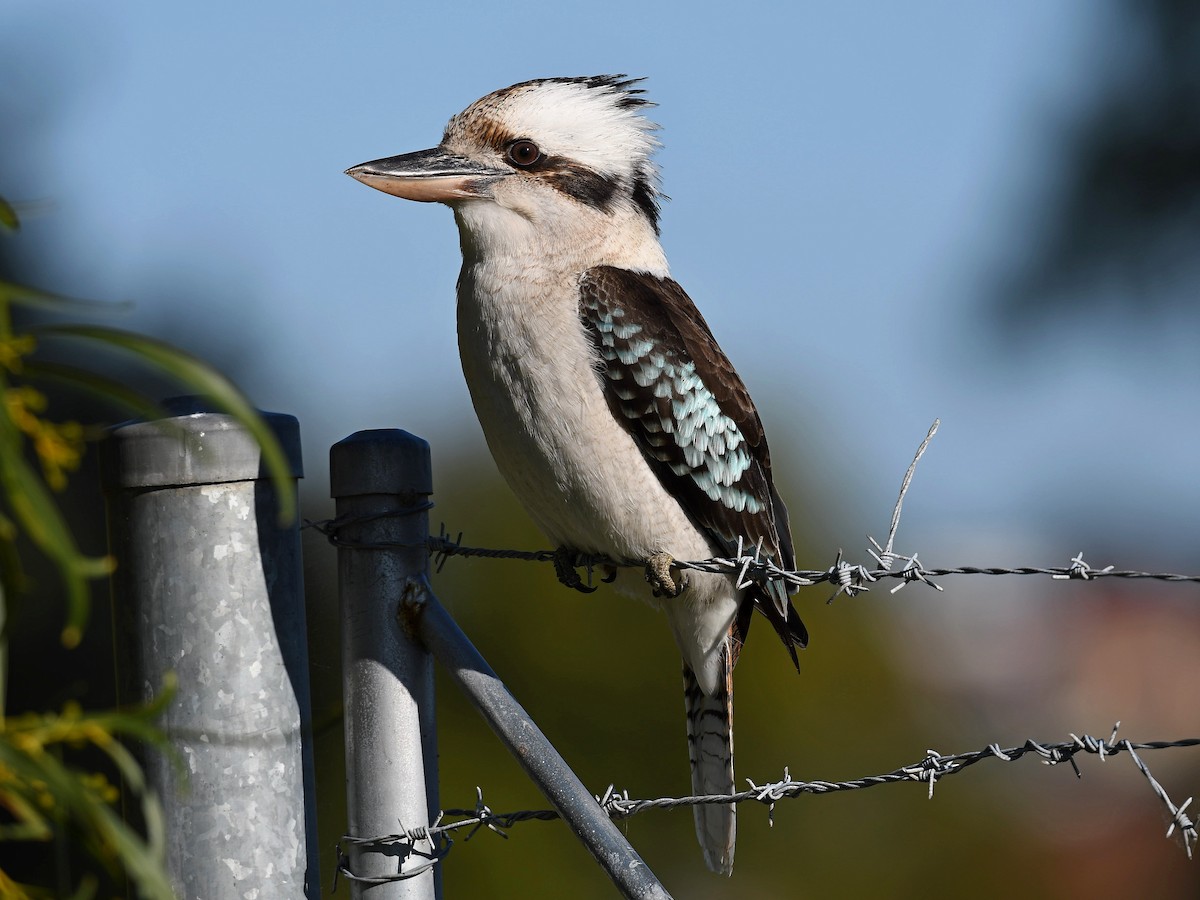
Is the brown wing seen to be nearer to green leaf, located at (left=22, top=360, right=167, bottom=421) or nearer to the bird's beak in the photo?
the bird's beak

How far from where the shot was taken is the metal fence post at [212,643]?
1.71 metres

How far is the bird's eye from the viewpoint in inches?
130

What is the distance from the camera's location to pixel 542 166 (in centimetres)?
330

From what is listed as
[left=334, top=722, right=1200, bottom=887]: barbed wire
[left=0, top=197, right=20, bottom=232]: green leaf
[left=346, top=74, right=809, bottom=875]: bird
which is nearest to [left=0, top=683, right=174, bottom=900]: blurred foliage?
[left=0, top=197, right=20, bottom=232]: green leaf

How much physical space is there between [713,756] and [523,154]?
1459 millimetres

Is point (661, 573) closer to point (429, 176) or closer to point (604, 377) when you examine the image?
point (604, 377)

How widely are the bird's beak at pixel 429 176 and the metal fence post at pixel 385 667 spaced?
1.17 meters

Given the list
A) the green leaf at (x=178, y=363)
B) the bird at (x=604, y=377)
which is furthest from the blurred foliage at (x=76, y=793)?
the bird at (x=604, y=377)

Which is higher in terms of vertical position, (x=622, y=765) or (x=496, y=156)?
(x=496, y=156)

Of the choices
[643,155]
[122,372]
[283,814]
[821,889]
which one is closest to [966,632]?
[821,889]

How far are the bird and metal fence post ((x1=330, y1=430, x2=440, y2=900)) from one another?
893mm

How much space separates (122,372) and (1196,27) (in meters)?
11.6

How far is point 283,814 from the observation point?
5.82 feet

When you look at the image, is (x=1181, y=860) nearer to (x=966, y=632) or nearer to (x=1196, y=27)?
(x=966, y=632)
